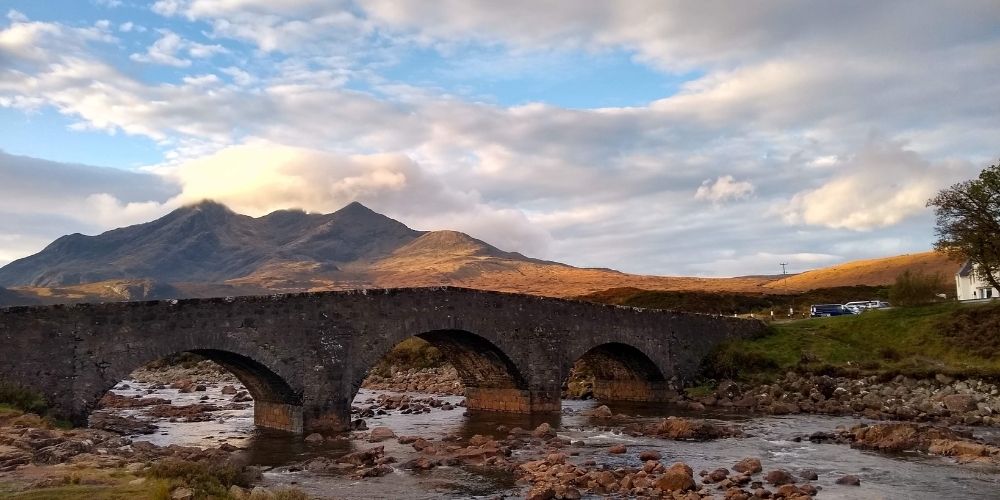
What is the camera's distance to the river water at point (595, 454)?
16172 millimetres

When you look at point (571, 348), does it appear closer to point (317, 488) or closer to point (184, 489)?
point (317, 488)

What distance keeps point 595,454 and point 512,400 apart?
1159 cm

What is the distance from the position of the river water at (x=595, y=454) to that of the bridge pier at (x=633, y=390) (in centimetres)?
468

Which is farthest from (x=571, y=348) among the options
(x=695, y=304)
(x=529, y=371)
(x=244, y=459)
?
(x=695, y=304)

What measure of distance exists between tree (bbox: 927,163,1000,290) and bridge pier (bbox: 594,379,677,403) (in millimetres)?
19584

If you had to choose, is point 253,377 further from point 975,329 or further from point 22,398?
point 975,329

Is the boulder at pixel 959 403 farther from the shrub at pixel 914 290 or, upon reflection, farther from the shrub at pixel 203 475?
the shrub at pixel 203 475

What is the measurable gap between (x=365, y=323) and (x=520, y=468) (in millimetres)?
9386

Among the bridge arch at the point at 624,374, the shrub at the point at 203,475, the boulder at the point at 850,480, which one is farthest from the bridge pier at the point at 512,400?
the shrub at the point at 203,475

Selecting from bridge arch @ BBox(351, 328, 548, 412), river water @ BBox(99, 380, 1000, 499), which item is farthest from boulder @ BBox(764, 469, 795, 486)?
bridge arch @ BBox(351, 328, 548, 412)

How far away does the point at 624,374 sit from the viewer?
3872cm

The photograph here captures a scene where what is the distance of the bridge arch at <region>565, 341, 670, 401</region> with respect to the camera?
36.6 m

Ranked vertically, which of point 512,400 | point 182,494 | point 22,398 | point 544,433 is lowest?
point 544,433

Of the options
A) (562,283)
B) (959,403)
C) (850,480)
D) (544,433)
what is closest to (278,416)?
(544,433)
